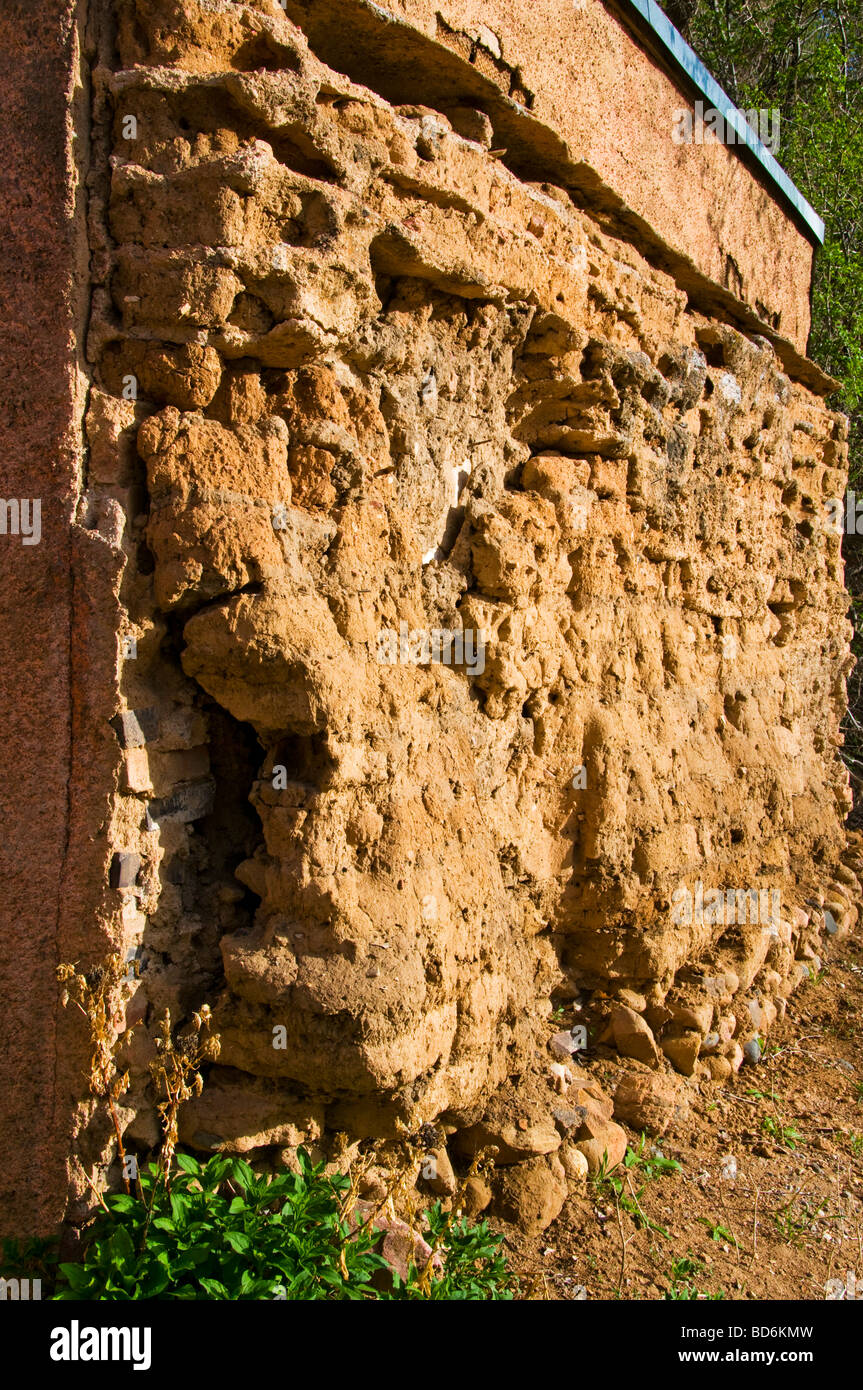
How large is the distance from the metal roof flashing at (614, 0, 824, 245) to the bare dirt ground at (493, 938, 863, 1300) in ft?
13.0

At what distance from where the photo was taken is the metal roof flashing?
166 inches

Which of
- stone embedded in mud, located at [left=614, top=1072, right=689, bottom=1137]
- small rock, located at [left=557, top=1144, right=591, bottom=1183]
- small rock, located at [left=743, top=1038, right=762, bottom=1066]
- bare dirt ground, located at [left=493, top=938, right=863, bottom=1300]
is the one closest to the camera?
bare dirt ground, located at [left=493, top=938, right=863, bottom=1300]

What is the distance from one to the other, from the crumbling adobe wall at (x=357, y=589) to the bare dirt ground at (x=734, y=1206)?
34 cm

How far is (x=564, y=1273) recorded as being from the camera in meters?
2.92

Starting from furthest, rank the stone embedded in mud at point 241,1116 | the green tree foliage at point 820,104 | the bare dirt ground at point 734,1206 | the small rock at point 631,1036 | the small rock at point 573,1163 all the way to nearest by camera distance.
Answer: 1. the green tree foliage at point 820,104
2. the small rock at point 631,1036
3. the small rock at point 573,1163
4. the bare dirt ground at point 734,1206
5. the stone embedded in mud at point 241,1116

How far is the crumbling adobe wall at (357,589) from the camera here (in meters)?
2.53

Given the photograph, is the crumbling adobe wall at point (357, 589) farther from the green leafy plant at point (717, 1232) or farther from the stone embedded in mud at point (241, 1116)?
the green leafy plant at point (717, 1232)

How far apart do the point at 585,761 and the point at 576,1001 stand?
0.87 m

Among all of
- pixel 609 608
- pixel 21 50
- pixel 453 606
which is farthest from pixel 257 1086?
pixel 21 50

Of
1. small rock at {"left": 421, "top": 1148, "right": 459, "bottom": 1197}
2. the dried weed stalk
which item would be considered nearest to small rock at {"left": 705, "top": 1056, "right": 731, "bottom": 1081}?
small rock at {"left": 421, "top": 1148, "right": 459, "bottom": 1197}

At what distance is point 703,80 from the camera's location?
477 cm

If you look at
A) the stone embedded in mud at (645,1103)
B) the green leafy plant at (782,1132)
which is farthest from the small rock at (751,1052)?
the stone embedded in mud at (645,1103)

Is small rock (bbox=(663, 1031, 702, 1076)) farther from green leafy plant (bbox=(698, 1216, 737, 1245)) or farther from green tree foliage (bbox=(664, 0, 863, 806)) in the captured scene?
green tree foliage (bbox=(664, 0, 863, 806))

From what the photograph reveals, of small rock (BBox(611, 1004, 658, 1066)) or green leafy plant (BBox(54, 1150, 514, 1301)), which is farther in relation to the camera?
small rock (BBox(611, 1004, 658, 1066))
